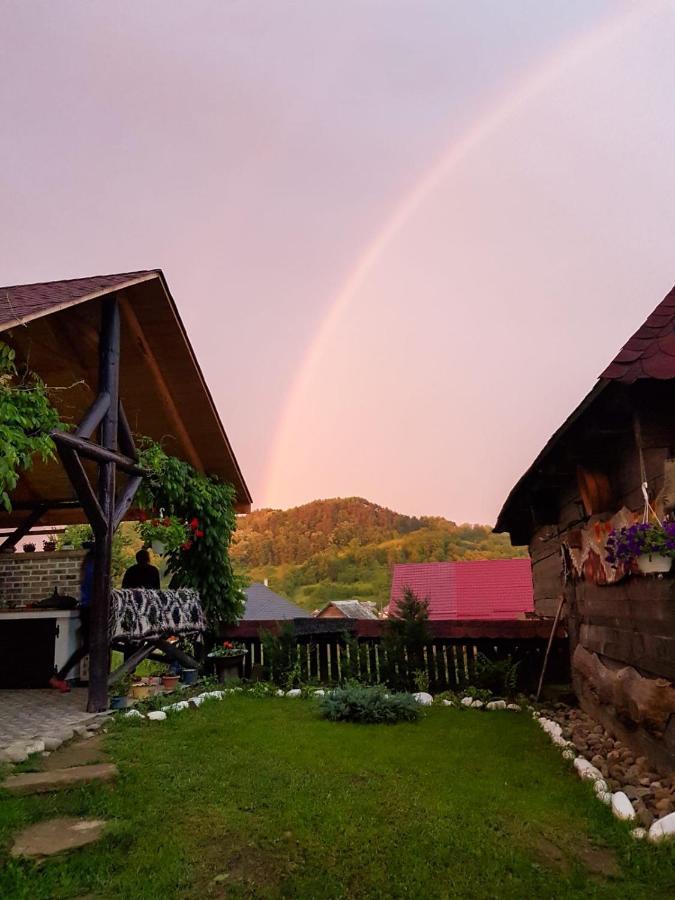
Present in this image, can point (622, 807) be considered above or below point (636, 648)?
below

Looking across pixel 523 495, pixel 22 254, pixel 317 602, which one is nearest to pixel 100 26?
pixel 22 254

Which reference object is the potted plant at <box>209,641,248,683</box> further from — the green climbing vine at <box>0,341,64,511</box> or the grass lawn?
the green climbing vine at <box>0,341,64,511</box>

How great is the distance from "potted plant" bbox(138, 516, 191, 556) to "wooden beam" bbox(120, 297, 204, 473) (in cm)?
146

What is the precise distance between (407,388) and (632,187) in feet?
33.0

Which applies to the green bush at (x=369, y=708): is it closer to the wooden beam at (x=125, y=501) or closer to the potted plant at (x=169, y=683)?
the potted plant at (x=169, y=683)

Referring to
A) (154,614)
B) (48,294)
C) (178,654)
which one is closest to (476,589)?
(178,654)

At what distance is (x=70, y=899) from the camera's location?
2359mm

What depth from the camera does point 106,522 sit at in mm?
6469

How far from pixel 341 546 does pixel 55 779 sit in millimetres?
51327

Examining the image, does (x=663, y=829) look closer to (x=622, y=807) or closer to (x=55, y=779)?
(x=622, y=807)

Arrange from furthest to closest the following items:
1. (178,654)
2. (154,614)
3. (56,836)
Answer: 1. (178,654)
2. (154,614)
3. (56,836)

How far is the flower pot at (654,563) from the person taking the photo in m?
3.53

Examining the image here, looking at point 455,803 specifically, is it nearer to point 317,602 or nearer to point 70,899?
point 70,899

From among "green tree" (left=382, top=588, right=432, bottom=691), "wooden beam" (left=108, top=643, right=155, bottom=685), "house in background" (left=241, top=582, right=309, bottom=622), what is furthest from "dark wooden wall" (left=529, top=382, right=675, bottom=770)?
"house in background" (left=241, top=582, right=309, bottom=622)
